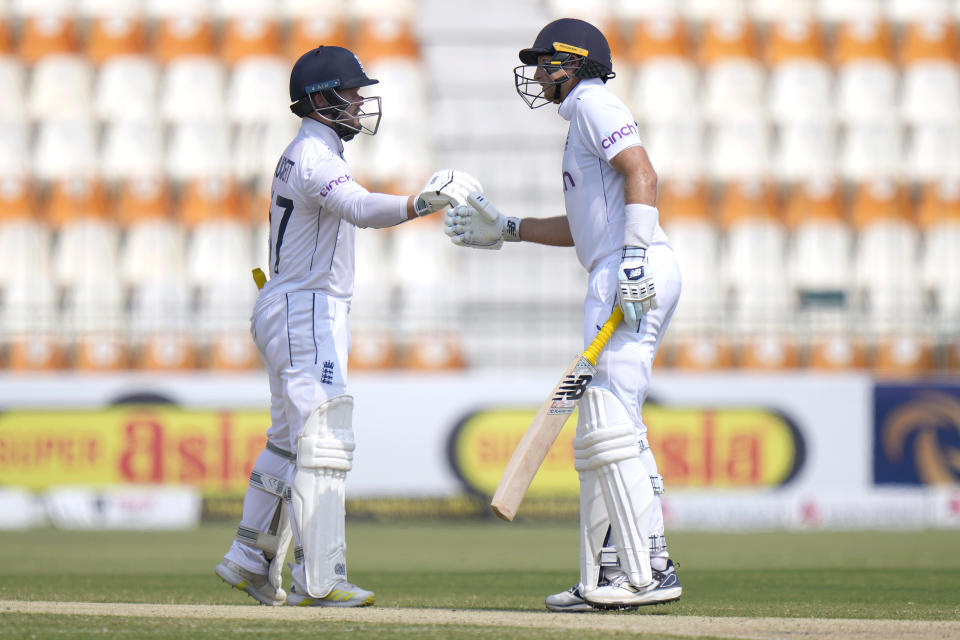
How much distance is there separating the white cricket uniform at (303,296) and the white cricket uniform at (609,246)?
72 cm

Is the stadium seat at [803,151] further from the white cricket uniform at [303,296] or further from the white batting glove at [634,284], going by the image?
the white batting glove at [634,284]

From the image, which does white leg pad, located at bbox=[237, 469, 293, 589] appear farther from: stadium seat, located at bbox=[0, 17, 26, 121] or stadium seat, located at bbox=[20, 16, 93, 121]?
stadium seat, located at bbox=[0, 17, 26, 121]

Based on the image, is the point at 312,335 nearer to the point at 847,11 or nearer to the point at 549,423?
the point at 549,423

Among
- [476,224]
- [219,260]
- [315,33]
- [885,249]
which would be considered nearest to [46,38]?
[315,33]

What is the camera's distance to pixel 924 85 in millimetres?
16031

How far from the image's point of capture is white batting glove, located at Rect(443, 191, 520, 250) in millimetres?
5418

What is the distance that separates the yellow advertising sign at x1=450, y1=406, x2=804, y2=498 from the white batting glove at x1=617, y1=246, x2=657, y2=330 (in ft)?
25.5

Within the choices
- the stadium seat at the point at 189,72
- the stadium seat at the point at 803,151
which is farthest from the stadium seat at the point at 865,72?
the stadium seat at the point at 189,72

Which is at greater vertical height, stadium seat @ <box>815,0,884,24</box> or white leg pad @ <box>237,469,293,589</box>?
stadium seat @ <box>815,0,884,24</box>

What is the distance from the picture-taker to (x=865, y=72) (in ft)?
53.1

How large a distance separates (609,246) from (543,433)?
0.76 meters

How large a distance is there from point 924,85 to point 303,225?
12.2 m

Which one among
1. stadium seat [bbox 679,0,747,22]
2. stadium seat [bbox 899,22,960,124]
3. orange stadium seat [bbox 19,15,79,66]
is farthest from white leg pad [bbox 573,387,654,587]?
orange stadium seat [bbox 19,15,79,66]

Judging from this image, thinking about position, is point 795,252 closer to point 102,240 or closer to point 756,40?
point 756,40
